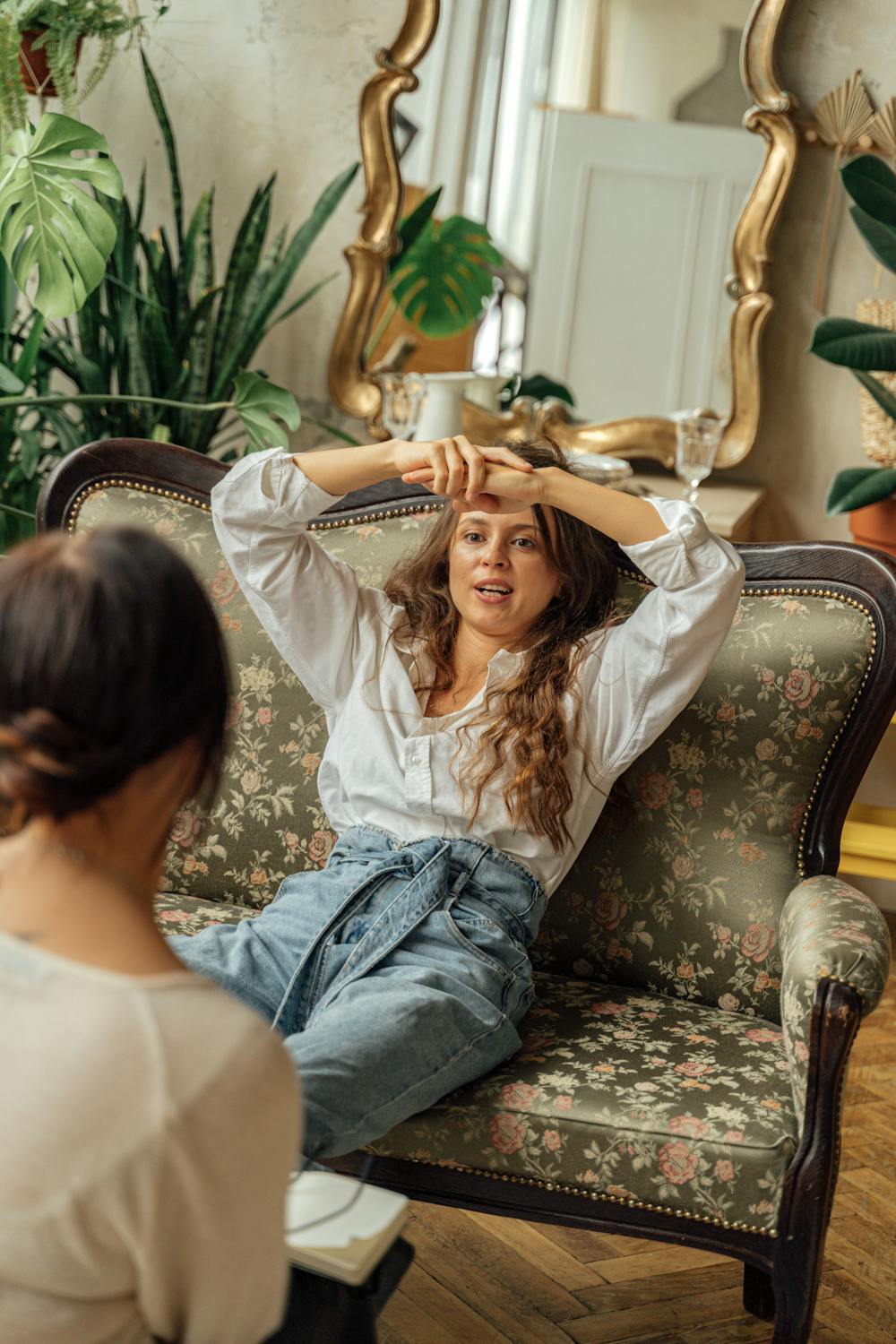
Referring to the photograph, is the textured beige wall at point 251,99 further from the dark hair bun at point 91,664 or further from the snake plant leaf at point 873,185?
the dark hair bun at point 91,664

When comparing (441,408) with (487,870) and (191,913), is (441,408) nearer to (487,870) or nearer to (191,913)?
(191,913)

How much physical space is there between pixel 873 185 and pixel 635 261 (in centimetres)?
73

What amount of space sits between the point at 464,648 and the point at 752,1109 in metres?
0.73

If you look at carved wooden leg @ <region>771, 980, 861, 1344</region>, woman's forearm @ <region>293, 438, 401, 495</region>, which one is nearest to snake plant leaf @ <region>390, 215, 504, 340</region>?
woman's forearm @ <region>293, 438, 401, 495</region>

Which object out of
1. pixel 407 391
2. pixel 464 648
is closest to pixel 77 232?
pixel 407 391

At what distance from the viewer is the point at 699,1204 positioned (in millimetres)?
1464

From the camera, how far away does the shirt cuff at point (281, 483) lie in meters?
1.85

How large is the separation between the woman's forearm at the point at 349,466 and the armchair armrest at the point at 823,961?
788 mm

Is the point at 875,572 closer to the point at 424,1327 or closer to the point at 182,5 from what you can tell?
the point at 424,1327

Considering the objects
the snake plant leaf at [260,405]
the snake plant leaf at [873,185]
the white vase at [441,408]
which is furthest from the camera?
the white vase at [441,408]

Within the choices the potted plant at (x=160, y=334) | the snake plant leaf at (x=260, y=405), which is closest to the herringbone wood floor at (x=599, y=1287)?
the snake plant leaf at (x=260, y=405)

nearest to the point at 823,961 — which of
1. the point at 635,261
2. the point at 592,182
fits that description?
the point at 635,261

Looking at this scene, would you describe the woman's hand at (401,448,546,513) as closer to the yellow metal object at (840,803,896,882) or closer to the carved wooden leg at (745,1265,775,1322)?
the carved wooden leg at (745,1265,775,1322)

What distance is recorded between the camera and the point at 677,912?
6.07 ft
